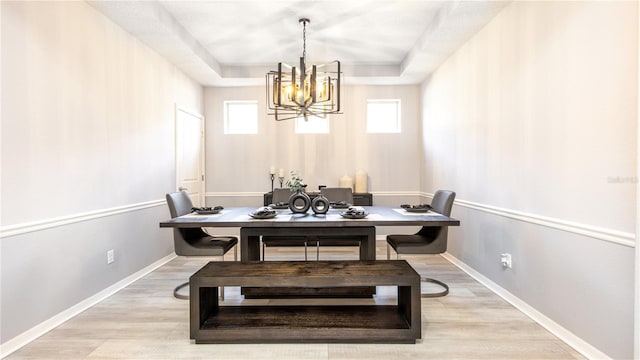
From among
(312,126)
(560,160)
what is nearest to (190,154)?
(312,126)

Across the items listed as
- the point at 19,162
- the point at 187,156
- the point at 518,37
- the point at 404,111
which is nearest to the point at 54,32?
the point at 19,162

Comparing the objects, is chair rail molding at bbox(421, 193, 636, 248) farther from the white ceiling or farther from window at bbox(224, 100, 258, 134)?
window at bbox(224, 100, 258, 134)

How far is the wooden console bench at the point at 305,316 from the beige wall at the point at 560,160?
0.98m

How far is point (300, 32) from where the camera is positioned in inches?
149

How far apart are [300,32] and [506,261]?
10.0 ft

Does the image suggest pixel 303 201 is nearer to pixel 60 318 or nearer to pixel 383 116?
pixel 60 318

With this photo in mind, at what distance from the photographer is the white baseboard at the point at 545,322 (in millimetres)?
1974

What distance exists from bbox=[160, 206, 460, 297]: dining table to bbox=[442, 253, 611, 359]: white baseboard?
0.81m

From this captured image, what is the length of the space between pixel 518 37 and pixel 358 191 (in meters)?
3.05

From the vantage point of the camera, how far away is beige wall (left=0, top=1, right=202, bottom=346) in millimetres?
2131

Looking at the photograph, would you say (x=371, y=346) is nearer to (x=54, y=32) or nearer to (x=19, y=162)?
(x=19, y=162)

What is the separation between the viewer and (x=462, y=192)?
3.81 m

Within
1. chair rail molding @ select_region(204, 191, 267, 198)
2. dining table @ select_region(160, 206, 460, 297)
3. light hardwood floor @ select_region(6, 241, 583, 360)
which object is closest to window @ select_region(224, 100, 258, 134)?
chair rail molding @ select_region(204, 191, 267, 198)

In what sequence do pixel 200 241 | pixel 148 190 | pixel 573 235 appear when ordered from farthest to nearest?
1. pixel 148 190
2. pixel 200 241
3. pixel 573 235
